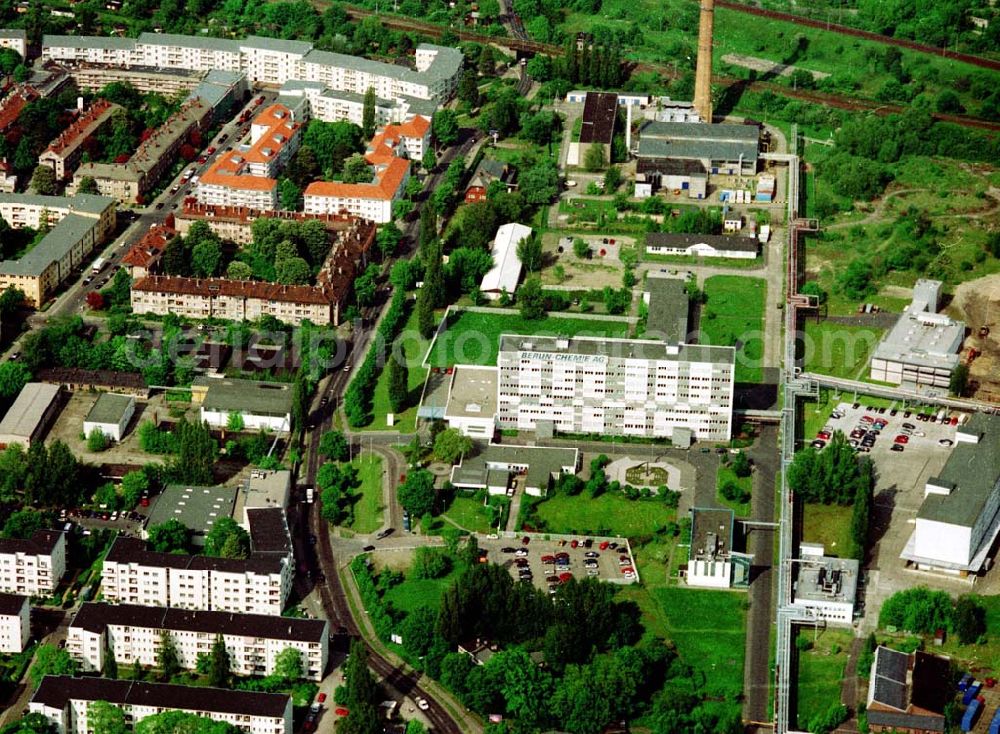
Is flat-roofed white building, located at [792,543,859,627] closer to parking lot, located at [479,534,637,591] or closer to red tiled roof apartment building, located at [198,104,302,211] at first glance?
parking lot, located at [479,534,637,591]

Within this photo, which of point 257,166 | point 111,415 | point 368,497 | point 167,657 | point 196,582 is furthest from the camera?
point 257,166

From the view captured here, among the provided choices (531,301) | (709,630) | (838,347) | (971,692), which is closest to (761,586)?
(709,630)

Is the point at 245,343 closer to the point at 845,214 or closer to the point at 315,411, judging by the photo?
the point at 315,411

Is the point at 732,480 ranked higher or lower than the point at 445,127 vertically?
lower

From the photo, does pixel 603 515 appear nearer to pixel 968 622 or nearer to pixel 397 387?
pixel 397 387

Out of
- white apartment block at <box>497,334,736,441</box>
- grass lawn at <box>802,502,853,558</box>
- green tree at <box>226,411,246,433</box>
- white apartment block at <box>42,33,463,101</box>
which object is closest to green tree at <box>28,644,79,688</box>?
green tree at <box>226,411,246,433</box>

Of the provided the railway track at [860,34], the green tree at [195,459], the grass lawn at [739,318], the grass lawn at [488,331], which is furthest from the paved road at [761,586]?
the railway track at [860,34]
